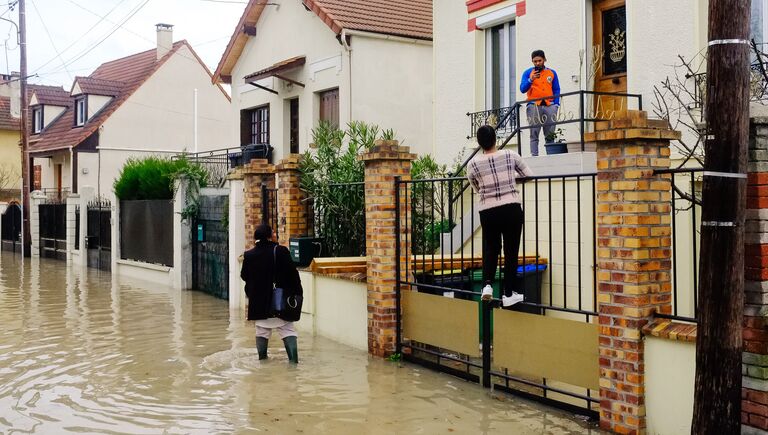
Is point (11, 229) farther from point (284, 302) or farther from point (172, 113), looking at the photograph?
point (284, 302)

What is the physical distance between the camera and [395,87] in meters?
19.2

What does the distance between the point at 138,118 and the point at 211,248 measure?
18.6 meters

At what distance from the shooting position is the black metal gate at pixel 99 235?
22397 millimetres

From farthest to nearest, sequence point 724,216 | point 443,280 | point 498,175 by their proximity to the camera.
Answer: point 443,280
point 498,175
point 724,216

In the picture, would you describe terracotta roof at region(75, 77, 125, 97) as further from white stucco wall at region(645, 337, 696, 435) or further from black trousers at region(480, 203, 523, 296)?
white stucco wall at region(645, 337, 696, 435)

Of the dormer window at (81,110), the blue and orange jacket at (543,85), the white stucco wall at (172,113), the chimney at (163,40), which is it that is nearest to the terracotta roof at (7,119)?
the dormer window at (81,110)

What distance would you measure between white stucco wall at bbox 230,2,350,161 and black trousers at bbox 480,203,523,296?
11818mm

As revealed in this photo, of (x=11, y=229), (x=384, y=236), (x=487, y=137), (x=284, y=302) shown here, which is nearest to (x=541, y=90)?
(x=384, y=236)

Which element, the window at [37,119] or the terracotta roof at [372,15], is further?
the window at [37,119]

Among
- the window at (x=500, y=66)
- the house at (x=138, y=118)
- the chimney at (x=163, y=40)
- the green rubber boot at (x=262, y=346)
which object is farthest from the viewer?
the chimney at (x=163, y=40)

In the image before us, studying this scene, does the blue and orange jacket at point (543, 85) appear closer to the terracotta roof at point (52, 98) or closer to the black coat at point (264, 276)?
the black coat at point (264, 276)

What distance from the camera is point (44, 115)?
123 feet

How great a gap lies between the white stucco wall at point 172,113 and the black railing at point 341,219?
22588 mm

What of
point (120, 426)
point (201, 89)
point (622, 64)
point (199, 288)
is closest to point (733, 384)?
point (120, 426)
